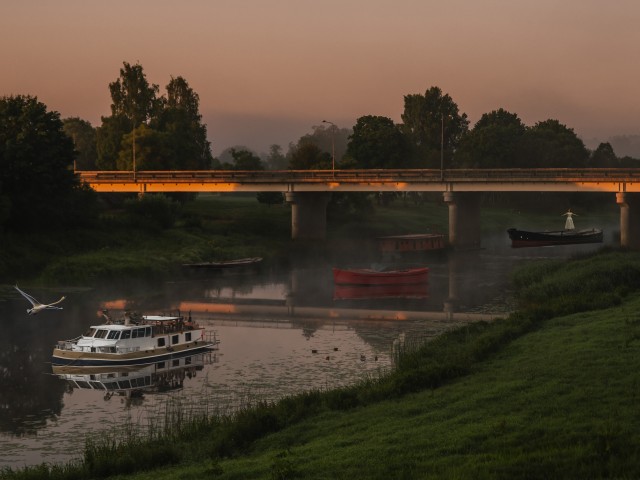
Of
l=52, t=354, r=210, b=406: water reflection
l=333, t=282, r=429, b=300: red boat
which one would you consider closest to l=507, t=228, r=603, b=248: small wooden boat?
l=333, t=282, r=429, b=300: red boat

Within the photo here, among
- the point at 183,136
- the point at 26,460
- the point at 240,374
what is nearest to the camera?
the point at 26,460

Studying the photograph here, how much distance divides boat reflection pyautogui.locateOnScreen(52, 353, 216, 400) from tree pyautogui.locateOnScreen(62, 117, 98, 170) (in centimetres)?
10369

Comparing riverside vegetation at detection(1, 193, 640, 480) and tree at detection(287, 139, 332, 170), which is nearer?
riverside vegetation at detection(1, 193, 640, 480)

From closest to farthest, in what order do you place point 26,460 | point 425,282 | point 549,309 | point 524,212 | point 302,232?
point 26,460
point 549,309
point 425,282
point 302,232
point 524,212

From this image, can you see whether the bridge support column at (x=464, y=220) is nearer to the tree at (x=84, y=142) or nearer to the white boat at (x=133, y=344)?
the tree at (x=84, y=142)

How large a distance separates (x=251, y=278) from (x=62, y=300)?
24.7 meters

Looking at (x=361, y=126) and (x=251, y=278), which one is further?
(x=361, y=126)

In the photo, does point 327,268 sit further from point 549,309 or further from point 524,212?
point 524,212

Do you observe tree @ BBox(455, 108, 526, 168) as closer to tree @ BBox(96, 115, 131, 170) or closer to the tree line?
the tree line

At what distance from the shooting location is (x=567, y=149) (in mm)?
184250

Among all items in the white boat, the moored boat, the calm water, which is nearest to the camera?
the calm water

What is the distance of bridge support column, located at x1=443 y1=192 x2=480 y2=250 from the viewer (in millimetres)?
118188

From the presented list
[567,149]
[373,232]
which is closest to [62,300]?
[373,232]

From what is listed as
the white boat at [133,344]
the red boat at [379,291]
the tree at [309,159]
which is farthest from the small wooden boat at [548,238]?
the white boat at [133,344]
